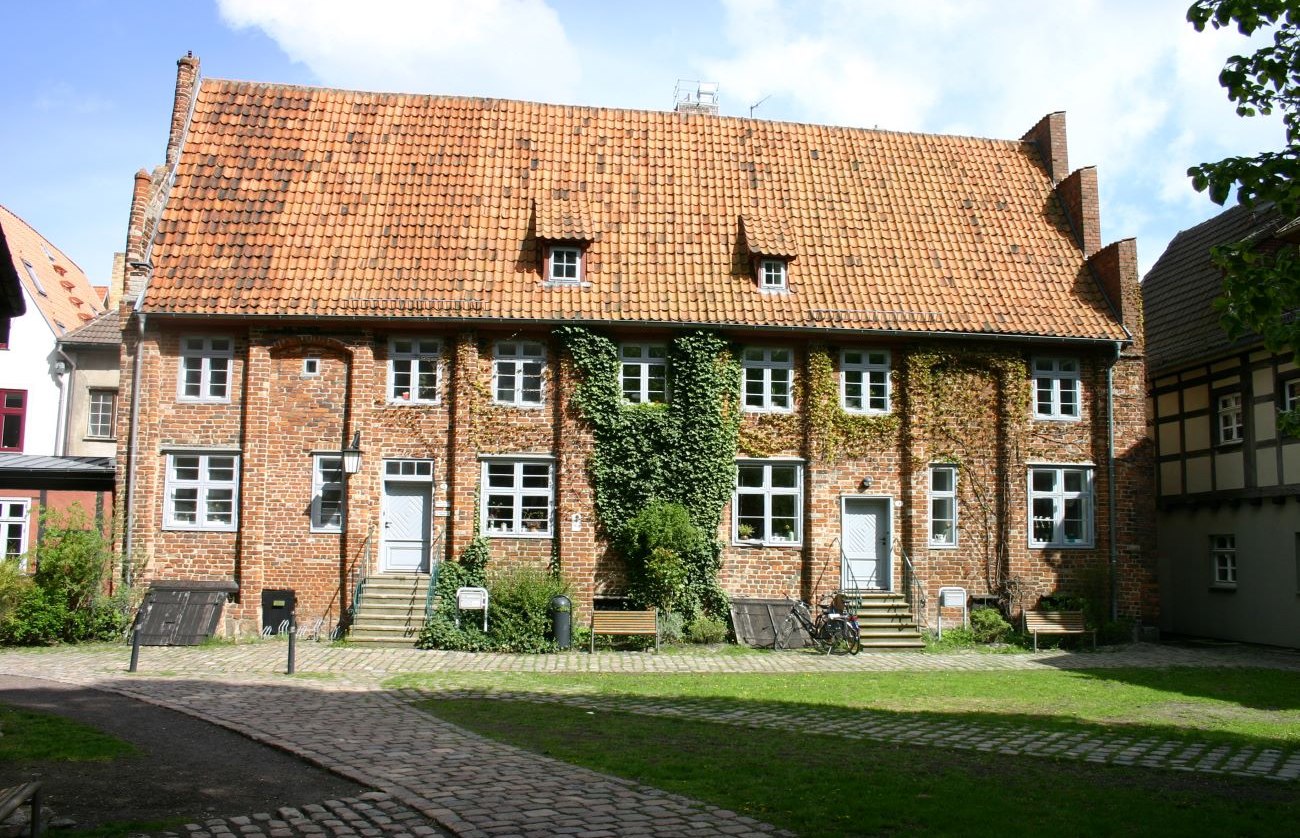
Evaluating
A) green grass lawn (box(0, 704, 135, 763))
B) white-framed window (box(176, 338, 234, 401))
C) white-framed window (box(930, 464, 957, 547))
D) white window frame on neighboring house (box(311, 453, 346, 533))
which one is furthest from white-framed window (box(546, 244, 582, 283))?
green grass lawn (box(0, 704, 135, 763))

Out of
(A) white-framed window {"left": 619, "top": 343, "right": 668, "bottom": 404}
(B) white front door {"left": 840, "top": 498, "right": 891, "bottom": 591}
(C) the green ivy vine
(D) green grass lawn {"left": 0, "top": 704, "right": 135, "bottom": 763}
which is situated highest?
(A) white-framed window {"left": 619, "top": 343, "right": 668, "bottom": 404}

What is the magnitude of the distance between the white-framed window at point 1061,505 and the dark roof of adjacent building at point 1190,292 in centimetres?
418

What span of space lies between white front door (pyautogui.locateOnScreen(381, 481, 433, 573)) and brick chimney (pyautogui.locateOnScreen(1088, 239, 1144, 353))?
1420 cm

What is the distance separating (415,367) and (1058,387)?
12.8 m

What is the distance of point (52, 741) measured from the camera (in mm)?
10023

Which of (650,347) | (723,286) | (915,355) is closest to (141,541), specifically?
(650,347)

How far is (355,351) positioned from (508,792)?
13.6 meters

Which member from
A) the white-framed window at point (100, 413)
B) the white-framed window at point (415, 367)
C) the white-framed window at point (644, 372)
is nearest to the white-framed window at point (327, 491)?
the white-framed window at point (415, 367)

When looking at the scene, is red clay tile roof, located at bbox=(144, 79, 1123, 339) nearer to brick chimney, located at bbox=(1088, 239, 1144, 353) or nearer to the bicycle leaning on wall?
brick chimney, located at bbox=(1088, 239, 1144, 353)

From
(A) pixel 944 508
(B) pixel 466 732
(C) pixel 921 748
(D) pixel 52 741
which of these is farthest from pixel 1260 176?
(A) pixel 944 508

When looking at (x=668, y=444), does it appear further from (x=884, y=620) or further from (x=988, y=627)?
(x=988, y=627)

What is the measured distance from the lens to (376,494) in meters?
20.5

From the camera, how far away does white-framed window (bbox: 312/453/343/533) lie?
799 inches

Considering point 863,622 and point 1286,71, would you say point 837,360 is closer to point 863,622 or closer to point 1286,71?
point 863,622
